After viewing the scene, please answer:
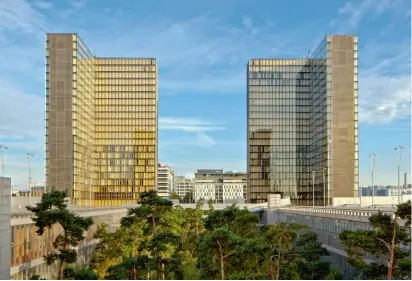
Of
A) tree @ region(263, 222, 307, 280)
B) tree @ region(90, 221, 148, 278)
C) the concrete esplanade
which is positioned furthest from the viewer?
tree @ region(90, 221, 148, 278)

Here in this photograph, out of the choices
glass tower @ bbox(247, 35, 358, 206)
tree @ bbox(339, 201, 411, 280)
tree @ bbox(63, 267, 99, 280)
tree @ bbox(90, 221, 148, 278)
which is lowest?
tree @ bbox(90, 221, 148, 278)

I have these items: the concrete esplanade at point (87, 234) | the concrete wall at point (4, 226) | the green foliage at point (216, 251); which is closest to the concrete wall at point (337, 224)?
the concrete esplanade at point (87, 234)

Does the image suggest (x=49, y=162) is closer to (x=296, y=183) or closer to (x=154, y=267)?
(x=296, y=183)

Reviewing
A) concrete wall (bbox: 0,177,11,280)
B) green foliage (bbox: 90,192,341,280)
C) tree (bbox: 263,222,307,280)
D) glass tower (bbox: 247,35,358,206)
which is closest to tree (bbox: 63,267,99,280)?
green foliage (bbox: 90,192,341,280)

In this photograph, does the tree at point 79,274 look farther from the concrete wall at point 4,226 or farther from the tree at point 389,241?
the tree at point 389,241

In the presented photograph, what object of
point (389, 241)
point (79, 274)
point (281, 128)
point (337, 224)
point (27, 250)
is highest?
point (281, 128)

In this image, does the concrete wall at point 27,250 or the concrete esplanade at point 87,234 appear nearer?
the concrete wall at point 27,250

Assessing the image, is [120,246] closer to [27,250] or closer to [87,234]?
[87,234]

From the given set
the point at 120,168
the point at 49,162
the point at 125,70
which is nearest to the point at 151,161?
the point at 120,168

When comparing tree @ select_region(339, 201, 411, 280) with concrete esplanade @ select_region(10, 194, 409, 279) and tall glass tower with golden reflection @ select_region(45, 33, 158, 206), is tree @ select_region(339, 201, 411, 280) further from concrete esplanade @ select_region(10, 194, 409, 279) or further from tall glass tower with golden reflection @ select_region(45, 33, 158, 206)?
tall glass tower with golden reflection @ select_region(45, 33, 158, 206)

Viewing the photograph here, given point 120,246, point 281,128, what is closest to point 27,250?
point 120,246

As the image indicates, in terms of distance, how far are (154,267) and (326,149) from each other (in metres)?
106

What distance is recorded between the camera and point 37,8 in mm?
28828

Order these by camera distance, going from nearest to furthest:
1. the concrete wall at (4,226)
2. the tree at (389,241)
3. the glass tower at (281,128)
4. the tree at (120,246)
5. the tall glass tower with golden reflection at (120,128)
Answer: the concrete wall at (4,226) → the tree at (389,241) → the tree at (120,246) → the tall glass tower with golden reflection at (120,128) → the glass tower at (281,128)
